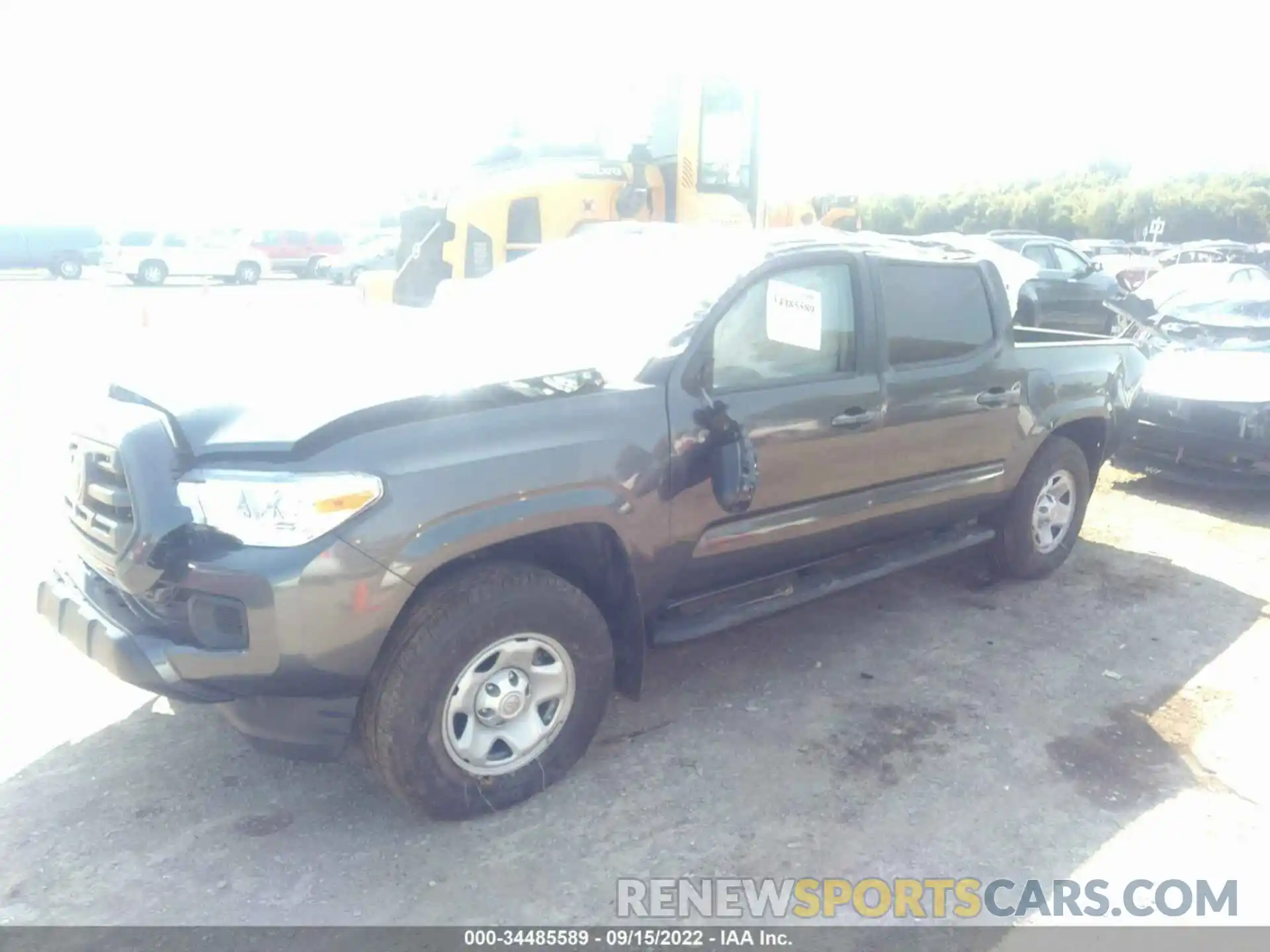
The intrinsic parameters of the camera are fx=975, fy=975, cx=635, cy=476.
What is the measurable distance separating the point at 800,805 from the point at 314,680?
1.63 metres

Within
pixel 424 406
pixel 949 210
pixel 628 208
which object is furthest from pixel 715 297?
pixel 949 210

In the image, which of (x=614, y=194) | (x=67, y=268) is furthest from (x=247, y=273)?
(x=614, y=194)

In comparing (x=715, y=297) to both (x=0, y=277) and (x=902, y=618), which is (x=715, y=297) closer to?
(x=902, y=618)

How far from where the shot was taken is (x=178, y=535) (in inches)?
108

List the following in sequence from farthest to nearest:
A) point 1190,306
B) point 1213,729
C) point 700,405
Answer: point 1190,306 → point 1213,729 → point 700,405

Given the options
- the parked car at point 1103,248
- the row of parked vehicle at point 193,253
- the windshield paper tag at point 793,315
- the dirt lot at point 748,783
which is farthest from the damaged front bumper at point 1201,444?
the row of parked vehicle at point 193,253

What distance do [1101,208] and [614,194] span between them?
1168 inches

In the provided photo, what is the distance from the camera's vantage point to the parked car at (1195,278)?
1089cm

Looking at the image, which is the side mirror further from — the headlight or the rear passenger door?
the headlight

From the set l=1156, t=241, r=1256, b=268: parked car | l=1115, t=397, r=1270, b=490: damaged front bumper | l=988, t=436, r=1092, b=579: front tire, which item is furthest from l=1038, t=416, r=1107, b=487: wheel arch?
l=1156, t=241, r=1256, b=268: parked car

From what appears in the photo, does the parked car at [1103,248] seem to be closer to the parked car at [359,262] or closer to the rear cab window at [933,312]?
Answer: the parked car at [359,262]

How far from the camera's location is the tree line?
106 feet

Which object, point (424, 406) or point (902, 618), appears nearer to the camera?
point (424, 406)

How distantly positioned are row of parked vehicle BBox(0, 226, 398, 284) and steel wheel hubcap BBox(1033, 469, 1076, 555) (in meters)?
22.9
